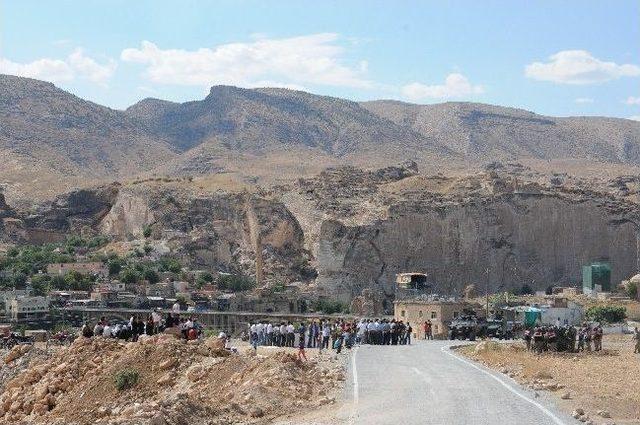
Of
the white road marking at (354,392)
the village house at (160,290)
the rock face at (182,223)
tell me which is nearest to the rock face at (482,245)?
the rock face at (182,223)

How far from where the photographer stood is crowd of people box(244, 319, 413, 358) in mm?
35094

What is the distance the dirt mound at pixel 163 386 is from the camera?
840 inches

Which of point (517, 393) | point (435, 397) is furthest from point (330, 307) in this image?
point (435, 397)

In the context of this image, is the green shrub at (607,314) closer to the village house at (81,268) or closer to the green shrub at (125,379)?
the village house at (81,268)

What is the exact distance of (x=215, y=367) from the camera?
84.8 ft

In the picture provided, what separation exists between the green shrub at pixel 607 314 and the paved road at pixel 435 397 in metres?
45.3

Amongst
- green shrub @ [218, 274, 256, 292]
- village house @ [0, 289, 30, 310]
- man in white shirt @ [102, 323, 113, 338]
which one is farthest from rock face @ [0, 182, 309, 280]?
man in white shirt @ [102, 323, 113, 338]

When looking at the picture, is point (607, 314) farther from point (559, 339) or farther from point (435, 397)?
point (435, 397)

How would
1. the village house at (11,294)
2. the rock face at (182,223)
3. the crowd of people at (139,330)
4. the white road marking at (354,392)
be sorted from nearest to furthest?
the white road marking at (354,392)
the crowd of people at (139,330)
the village house at (11,294)
the rock face at (182,223)

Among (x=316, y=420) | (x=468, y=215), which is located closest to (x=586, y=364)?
(x=316, y=420)

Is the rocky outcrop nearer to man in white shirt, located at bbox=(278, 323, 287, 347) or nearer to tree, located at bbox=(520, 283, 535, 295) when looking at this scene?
tree, located at bbox=(520, 283, 535, 295)

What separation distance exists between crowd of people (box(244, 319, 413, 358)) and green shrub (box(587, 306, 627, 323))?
36.0 metres

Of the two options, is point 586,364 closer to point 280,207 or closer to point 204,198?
point 280,207

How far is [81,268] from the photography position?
10894 cm
